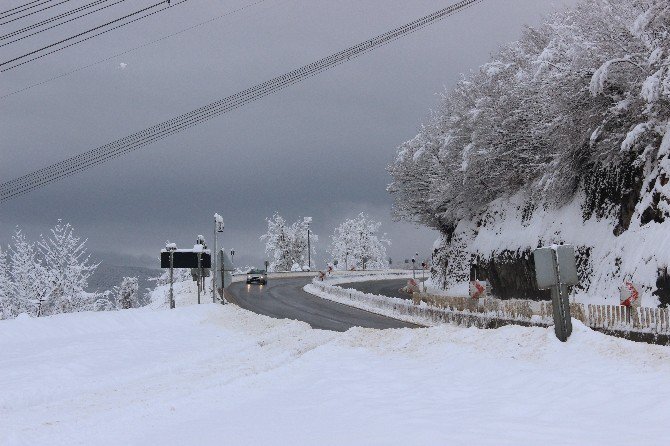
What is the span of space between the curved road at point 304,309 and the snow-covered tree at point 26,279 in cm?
3079

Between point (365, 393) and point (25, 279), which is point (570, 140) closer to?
point (365, 393)

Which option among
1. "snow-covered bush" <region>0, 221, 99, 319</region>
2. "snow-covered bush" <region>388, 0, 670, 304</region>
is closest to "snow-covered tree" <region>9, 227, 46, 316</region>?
"snow-covered bush" <region>0, 221, 99, 319</region>

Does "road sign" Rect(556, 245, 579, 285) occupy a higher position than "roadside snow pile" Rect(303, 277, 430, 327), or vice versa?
"road sign" Rect(556, 245, 579, 285)

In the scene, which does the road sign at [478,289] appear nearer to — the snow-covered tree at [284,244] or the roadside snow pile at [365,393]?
the roadside snow pile at [365,393]

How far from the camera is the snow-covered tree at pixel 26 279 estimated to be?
7244 centimetres

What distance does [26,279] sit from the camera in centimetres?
7550

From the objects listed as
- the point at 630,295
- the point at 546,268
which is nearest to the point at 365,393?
the point at 546,268

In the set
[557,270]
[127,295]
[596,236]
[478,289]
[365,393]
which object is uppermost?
[596,236]

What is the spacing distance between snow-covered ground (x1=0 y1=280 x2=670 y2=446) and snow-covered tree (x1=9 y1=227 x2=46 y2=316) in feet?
202

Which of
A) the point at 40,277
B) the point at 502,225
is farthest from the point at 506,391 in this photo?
the point at 40,277

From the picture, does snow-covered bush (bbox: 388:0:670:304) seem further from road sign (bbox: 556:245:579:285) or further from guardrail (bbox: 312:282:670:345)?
road sign (bbox: 556:245:579:285)

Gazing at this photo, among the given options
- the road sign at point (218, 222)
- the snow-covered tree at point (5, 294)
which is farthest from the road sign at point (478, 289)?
the snow-covered tree at point (5, 294)

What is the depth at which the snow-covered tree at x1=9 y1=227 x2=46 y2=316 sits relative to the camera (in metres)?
72.4

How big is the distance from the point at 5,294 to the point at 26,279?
3.19 meters
